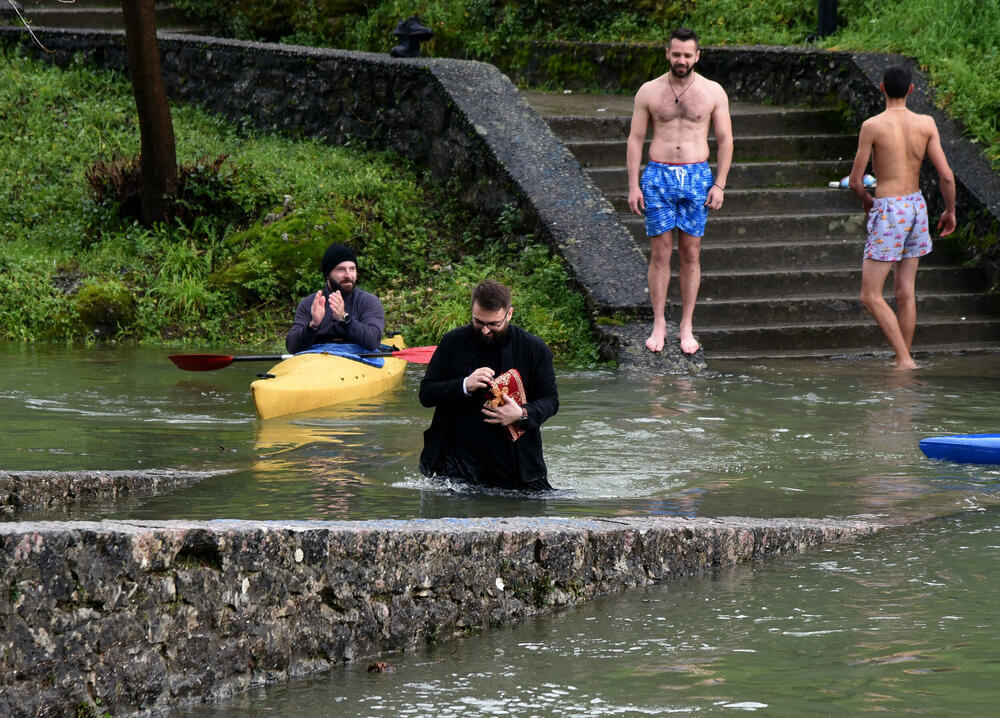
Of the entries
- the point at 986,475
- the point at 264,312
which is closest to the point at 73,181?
the point at 264,312

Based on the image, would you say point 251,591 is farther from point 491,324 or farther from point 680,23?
point 680,23

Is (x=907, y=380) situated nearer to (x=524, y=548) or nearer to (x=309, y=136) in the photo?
(x=524, y=548)

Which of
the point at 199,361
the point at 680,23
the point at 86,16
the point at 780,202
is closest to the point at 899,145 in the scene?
the point at 780,202

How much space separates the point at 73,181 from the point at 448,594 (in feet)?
40.6

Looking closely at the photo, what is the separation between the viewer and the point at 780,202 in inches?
530

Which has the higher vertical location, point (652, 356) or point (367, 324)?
point (367, 324)

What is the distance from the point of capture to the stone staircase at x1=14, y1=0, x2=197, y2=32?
69.5 ft

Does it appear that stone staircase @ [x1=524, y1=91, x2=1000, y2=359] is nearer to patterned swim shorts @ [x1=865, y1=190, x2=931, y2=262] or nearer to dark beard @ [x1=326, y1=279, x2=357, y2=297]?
patterned swim shorts @ [x1=865, y1=190, x2=931, y2=262]

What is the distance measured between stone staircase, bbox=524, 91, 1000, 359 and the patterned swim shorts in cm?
115

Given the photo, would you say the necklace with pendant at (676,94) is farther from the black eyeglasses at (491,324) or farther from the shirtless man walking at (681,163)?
the black eyeglasses at (491,324)

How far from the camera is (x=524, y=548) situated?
4.99m

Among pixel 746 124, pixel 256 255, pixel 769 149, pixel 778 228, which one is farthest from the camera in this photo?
pixel 746 124

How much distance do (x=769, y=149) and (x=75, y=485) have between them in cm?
943

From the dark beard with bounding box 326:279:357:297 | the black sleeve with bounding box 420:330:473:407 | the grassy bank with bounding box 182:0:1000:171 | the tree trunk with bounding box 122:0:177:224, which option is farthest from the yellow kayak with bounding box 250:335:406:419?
the grassy bank with bounding box 182:0:1000:171
